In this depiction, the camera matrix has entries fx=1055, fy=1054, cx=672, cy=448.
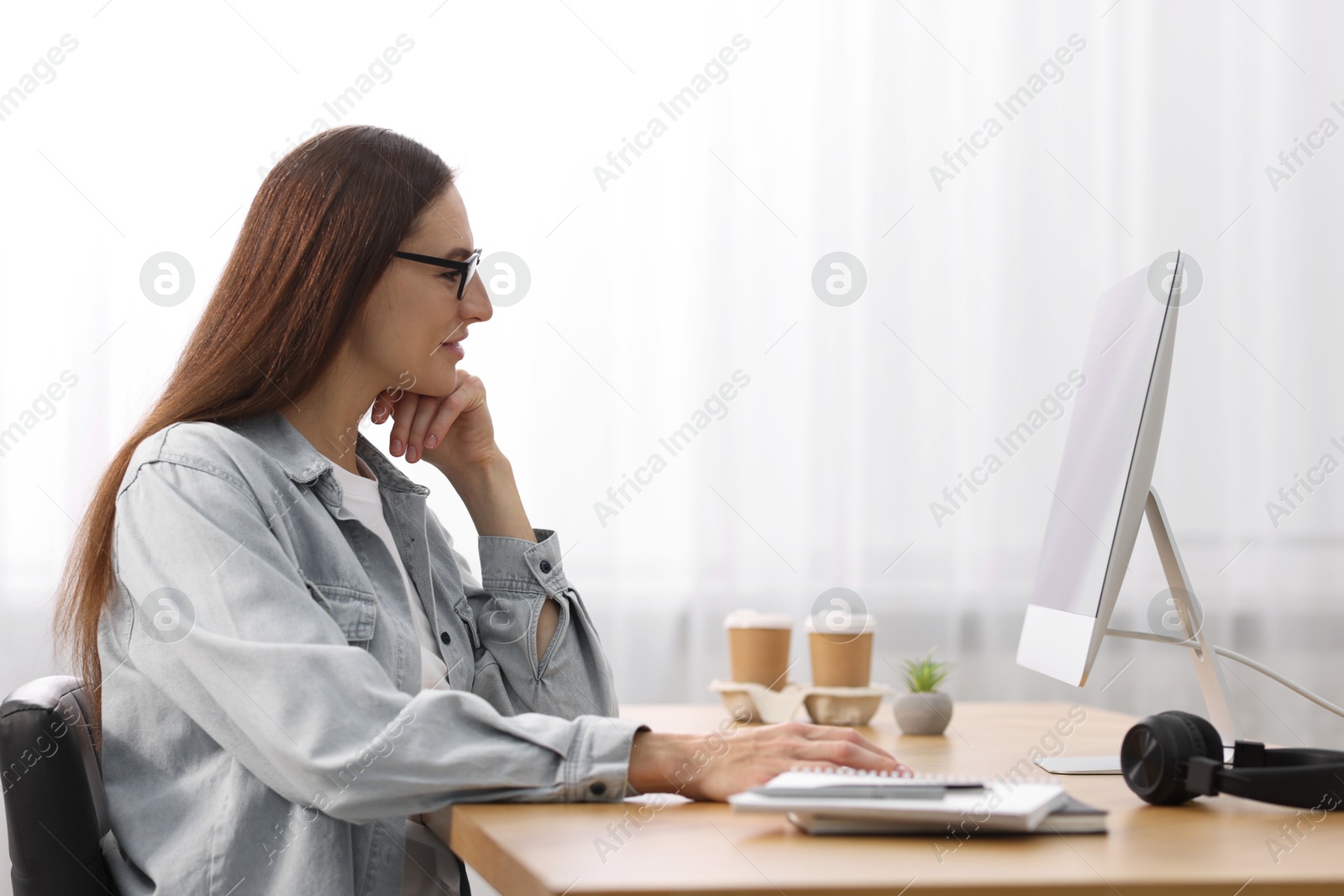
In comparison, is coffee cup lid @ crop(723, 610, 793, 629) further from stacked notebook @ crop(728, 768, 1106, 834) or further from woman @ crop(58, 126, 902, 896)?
stacked notebook @ crop(728, 768, 1106, 834)

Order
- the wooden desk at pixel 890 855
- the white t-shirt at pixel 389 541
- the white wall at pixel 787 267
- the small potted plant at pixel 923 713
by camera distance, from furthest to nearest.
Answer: the white wall at pixel 787 267, the small potted plant at pixel 923 713, the white t-shirt at pixel 389 541, the wooden desk at pixel 890 855

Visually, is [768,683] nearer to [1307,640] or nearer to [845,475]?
[845,475]

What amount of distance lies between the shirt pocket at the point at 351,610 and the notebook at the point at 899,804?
0.47 meters

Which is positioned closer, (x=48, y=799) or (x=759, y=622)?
(x=48, y=799)

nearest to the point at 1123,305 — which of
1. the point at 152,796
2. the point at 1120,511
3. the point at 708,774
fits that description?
the point at 1120,511

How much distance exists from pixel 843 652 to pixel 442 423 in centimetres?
64

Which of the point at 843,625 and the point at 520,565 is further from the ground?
the point at 843,625

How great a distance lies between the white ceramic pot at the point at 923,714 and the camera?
1354 mm

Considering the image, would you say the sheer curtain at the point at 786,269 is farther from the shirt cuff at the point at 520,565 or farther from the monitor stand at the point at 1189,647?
the monitor stand at the point at 1189,647

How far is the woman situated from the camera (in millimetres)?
840

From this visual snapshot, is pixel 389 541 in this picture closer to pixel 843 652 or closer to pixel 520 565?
pixel 520 565

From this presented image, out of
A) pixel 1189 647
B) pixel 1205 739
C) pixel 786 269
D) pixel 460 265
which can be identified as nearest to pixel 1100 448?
→ pixel 1189 647

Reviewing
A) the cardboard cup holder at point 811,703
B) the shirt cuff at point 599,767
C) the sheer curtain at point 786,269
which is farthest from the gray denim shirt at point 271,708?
the sheer curtain at point 786,269

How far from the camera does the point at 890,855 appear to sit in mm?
670
